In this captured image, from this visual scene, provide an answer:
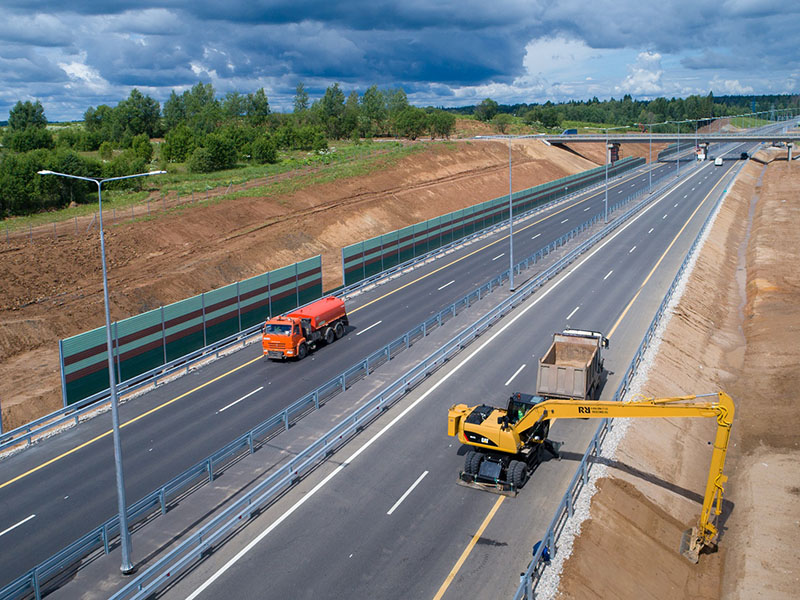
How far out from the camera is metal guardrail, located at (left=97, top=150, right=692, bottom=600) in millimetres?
18062

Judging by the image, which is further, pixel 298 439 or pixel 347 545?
pixel 298 439

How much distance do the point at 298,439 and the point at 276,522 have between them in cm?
558

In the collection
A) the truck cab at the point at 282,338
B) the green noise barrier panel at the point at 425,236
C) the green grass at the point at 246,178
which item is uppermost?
the green grass at the point at 246,178

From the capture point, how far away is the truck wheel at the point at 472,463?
22.9m

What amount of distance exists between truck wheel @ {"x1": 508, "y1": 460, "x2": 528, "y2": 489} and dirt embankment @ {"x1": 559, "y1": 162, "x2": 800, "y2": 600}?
7.76ft

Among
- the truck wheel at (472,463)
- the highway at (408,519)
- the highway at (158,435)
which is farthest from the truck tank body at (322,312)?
the truck wheel at (472,463)

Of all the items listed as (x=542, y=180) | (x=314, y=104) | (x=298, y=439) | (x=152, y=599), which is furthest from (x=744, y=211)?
(x=314, y=104)

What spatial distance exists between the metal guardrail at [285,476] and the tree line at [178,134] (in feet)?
182

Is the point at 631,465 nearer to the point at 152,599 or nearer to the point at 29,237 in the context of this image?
the point at 152,599

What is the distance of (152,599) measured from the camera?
1762 cm

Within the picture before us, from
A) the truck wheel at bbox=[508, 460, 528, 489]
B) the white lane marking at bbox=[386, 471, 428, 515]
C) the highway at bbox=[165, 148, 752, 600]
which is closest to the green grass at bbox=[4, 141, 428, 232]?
the highway at bbox=[165, 148, 752, 600]

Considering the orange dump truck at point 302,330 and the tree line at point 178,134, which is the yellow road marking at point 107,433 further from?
the tree line at point 178,134

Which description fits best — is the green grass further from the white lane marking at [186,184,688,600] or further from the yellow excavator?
the yellow excavator

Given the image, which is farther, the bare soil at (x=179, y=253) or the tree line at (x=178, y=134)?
the tree line at (x=178, y=134)
